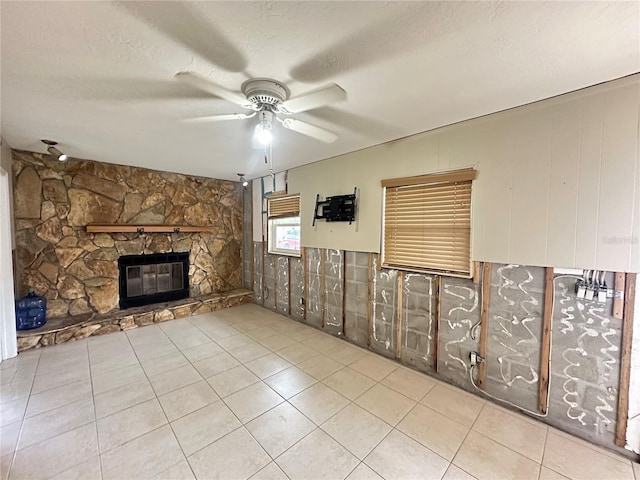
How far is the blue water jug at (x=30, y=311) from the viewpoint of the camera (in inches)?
124

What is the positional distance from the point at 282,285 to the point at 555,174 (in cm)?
372

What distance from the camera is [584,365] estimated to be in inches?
72.1

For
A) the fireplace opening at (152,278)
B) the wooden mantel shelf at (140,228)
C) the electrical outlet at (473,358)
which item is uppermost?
the wooden mantel shelf at (140,228)

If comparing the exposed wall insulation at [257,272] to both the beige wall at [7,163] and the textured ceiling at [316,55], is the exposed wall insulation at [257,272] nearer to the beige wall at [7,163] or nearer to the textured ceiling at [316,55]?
the textured ceiling at [316,55]

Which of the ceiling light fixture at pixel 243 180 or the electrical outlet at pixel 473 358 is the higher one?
the ceiling light fixture at pixel 243 180

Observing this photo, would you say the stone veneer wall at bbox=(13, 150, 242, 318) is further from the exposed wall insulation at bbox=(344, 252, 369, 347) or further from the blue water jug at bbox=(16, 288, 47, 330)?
the exposed wall insulation at bbox=(344, 252, 369, 347)

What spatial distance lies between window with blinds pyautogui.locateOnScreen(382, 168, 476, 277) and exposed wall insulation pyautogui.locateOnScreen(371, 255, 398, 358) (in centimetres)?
16

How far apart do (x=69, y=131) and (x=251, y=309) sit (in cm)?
346

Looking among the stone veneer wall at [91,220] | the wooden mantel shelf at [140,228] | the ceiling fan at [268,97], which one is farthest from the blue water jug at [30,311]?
the ceiling fan at [268,97]

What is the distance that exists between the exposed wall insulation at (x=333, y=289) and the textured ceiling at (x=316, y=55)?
1800 millimetres

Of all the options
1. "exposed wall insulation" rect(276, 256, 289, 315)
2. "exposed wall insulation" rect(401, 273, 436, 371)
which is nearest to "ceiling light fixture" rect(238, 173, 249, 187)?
"exposed wall insulation" rect(276, 256, 289, 315)

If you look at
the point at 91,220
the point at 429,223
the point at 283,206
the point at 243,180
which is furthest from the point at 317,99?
the point at 91,220

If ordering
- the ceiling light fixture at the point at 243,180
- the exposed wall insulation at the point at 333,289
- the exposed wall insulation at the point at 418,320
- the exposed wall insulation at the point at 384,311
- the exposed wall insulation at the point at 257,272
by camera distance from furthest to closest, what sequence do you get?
the exposed wall insulation at the point at 257,272
the ceiling light fixture at the point at 243,180
the exposed wall insulation at the point at 333,289
the exposed wall insulation at the point at 384,311
the exposed wall insulation at the point at 418,320

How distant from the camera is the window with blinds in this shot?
93.3 inches
